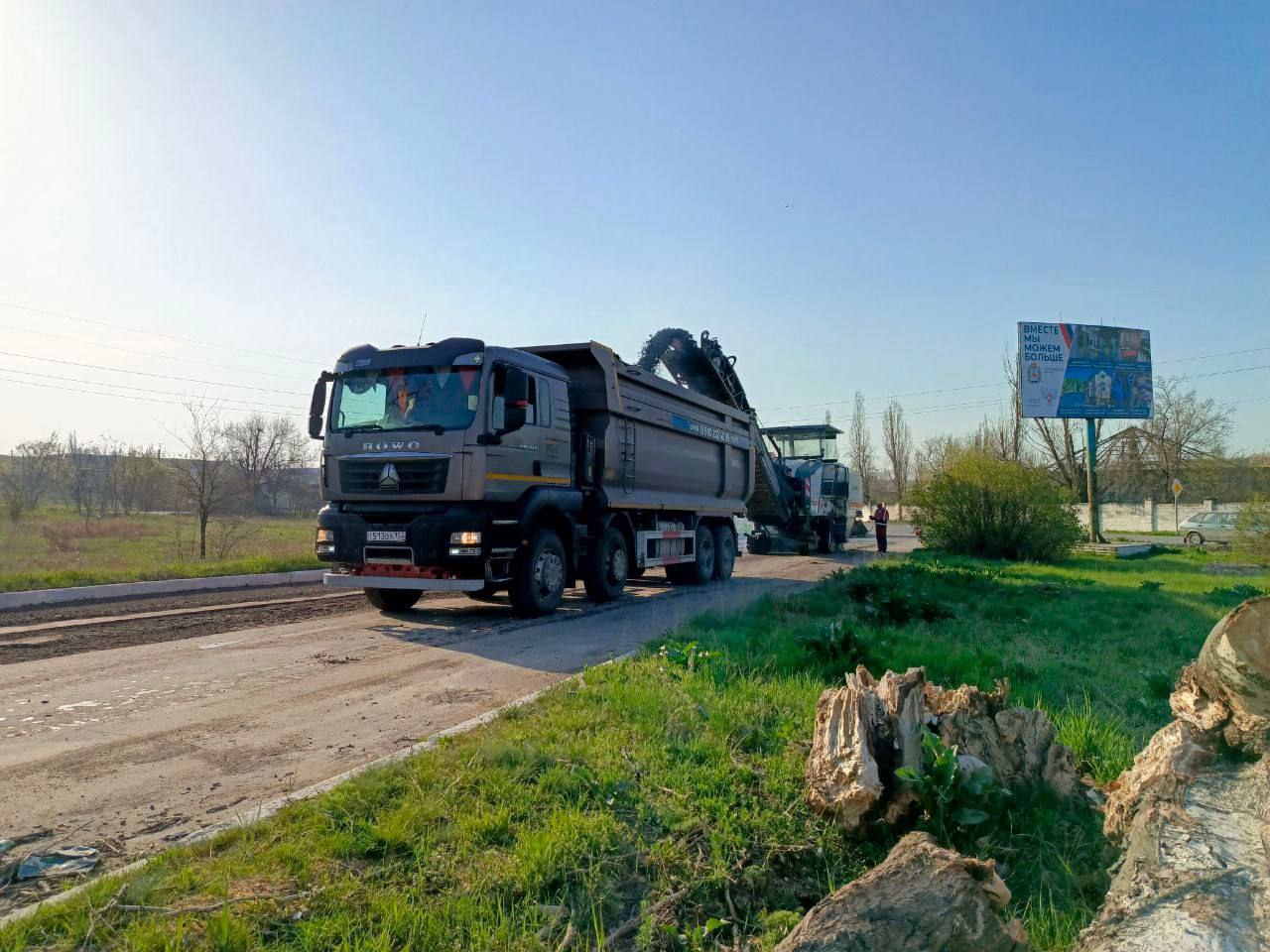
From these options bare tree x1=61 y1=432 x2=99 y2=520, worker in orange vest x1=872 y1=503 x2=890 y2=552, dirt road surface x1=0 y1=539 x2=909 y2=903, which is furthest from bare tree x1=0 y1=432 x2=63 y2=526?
worker in orange vest x1=872 y1=503 x2=890 y2=552

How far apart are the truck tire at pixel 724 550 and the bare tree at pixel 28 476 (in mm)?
24640

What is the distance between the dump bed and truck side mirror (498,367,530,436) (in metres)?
1.87

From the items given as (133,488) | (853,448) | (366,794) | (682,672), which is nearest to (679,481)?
(682,672)

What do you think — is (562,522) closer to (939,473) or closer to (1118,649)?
(1118,649)

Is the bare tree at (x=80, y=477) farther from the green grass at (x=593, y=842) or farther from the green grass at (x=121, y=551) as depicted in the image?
the green grass at (x=593, y=842)

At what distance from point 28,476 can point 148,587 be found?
26021 millimetres

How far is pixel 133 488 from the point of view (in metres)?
36.6

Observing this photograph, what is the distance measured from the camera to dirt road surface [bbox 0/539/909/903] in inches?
149

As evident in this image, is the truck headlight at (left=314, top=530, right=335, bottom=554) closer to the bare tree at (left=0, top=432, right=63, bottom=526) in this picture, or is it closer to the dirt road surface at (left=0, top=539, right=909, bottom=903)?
the dirt road surface at (left=0, top=539, right=909, bottom=903)

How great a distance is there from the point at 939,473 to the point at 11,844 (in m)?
21.1

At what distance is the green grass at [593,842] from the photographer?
2.52 meters

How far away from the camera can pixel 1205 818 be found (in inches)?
99.3

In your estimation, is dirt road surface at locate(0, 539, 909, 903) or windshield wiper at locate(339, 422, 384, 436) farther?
windshield wiper at locate(339, 422, 384, 436)

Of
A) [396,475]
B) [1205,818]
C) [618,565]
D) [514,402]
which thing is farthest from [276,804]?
[618,565]
